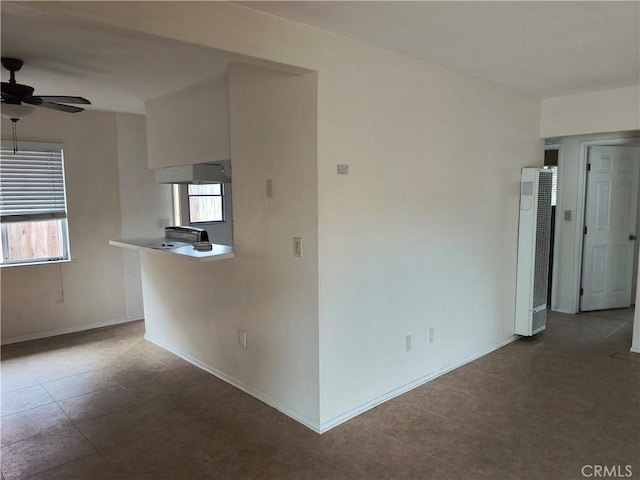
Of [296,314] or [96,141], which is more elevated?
[96,141]

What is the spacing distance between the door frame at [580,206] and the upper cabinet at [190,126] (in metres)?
4.22

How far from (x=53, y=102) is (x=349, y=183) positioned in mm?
2448

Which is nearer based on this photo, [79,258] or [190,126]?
[190,126]

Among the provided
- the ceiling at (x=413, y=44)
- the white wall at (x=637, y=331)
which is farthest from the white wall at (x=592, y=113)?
the white wall at (x=637, y=331)

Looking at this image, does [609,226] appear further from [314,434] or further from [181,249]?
[181,249]

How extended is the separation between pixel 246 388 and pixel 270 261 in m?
1.06

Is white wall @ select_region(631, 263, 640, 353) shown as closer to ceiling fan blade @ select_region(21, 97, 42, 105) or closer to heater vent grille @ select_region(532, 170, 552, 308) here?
heater vent grille @ select_region(532, 170, 552, 308)

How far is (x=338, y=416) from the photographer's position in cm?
291

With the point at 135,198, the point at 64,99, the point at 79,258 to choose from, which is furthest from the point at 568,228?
the point at 79,258

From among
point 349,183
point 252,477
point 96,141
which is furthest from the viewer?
point 96,141

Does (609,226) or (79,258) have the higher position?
(609,226)

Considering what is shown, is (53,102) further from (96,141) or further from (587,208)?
(587,208)

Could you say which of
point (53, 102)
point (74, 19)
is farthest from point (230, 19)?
point (53, 102)

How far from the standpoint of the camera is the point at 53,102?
3.47 meters
